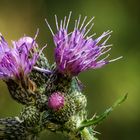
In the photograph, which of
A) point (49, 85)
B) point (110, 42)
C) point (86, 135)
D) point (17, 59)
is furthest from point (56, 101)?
point (110, 42)

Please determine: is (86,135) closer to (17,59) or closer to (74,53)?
(74,53)

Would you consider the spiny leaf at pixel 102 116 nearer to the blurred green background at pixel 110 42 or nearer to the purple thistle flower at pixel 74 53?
the purple thistle flower at pixel 74 53

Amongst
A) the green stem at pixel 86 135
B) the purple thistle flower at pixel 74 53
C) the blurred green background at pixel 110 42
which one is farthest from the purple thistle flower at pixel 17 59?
the blurred green background at pixel 110 42

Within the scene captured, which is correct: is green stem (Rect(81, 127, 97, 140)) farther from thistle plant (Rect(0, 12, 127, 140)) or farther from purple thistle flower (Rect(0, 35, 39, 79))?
purple thistle flower (Rect(0, 35, 39, 79))

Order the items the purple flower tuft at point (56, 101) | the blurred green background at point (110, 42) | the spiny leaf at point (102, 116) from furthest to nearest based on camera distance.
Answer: the blurred green background at point (110, 42), the purple flower tuft at point (56, 101), the spiny leaf at point (102, 116)

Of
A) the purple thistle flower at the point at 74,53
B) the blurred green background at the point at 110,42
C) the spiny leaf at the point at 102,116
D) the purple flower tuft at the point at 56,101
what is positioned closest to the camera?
the spiny leaf at the point at 102,116

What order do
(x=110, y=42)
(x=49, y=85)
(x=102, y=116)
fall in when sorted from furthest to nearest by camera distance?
(x=110, y=42) → (x=49, y=85) → (x=102, y=116)
